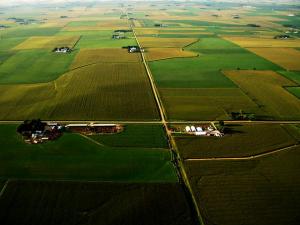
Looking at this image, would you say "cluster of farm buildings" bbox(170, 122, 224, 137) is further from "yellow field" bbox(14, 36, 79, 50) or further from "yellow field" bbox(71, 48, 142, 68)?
"yellow field" bbox(14, 36, 79, 50)

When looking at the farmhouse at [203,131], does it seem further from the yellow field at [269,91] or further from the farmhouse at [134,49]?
the farmhouse at [134,49]

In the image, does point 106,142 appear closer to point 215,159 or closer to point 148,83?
point 215,159

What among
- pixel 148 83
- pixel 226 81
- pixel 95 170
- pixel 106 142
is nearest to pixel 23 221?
pixel 95 170

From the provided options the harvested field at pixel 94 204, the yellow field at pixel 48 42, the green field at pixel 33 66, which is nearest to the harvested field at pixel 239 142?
the harvested field at pixel 94 204

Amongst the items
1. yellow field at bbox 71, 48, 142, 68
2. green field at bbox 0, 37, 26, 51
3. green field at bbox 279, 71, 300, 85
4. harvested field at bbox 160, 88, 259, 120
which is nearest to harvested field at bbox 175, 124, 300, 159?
harvested field at bbox 160, 88, 259, 120

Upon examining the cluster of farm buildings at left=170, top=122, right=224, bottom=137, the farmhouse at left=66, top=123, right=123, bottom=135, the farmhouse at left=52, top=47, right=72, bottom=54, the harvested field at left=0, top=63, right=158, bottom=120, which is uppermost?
the cluster of farm buildings at left=170, top=122, right=224, bottom=137

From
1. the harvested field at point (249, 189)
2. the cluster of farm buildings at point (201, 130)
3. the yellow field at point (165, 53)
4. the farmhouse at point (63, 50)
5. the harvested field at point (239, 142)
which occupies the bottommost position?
the farmhouse at point (63, 50)

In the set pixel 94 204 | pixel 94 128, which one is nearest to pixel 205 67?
pixel 94 128
